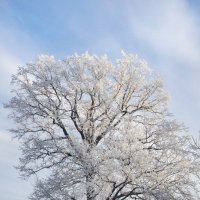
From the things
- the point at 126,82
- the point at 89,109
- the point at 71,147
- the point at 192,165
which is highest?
the point at 126,82

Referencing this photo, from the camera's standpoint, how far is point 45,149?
76.5ft

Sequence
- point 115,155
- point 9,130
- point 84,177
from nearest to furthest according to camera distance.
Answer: point 115,155, point 84,177, point 9,130

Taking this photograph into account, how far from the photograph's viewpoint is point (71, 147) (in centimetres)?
2239

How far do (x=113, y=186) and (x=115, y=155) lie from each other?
4.53 ft

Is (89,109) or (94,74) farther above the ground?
(94,74)

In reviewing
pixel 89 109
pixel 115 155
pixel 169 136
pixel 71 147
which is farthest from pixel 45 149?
pixel 169 136

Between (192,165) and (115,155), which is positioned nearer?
(115,155)

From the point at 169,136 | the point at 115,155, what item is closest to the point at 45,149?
the point at 115,155

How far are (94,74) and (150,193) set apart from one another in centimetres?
805

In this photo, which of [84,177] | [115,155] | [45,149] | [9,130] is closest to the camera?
[115,155]

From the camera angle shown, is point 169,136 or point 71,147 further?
point 169,136

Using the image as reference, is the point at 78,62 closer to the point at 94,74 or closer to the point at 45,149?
the point at 94,74

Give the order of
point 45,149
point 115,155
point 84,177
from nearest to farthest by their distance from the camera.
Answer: point 115,155 < point 84,177 < point 45,149

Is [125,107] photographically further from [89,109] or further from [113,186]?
[113,186]
